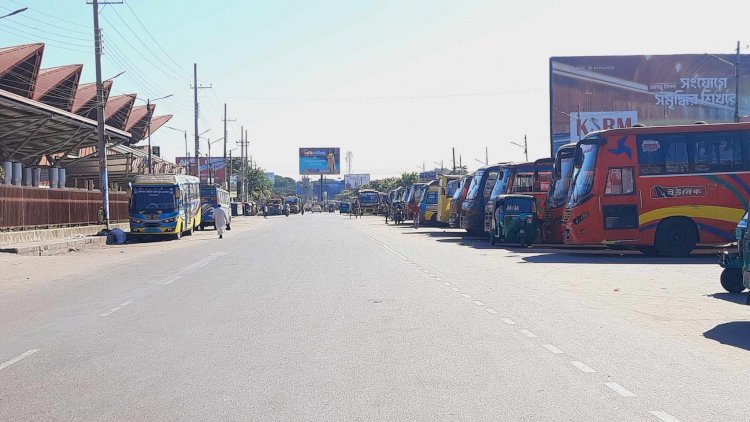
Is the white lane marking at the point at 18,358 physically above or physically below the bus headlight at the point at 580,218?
below

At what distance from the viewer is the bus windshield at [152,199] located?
37.7m

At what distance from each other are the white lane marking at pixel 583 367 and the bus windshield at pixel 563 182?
628 inches

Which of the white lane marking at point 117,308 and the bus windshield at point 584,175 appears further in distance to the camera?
the bus windshield at point 584,175

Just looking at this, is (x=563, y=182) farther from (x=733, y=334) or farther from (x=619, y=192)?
(x=733, y=334)

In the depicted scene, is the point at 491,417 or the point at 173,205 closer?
the point at 491,417

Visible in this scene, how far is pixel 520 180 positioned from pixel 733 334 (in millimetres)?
20995

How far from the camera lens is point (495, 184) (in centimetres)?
3184

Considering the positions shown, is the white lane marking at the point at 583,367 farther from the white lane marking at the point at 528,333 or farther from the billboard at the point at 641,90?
the billboard at the point at 641,90

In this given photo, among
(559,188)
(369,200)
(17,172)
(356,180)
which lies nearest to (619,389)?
(559,188)

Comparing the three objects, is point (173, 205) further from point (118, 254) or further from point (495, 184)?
point (495, 184)

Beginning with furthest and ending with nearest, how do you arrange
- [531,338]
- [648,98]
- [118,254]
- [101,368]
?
[648,98] → [118,254] → [531,338] → [101,368]

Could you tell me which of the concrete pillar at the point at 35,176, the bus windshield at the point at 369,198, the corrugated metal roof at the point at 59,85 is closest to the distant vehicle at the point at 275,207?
the bus windshield at the point at 369,198

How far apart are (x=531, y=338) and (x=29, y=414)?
5703 mm

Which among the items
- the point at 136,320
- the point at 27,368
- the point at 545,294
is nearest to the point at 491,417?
the point at 27,368
